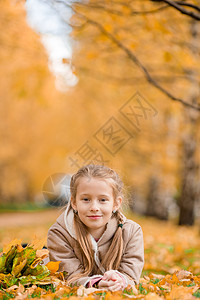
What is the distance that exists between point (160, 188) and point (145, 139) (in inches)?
158

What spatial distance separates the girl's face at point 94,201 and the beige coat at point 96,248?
125 millimetres

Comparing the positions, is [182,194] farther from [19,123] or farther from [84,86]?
[19,123]

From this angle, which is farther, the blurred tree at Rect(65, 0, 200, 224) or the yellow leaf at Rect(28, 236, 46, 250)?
the blurred tree at Rect(65, 0, 200, 224)

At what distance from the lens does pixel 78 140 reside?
44.8 ft

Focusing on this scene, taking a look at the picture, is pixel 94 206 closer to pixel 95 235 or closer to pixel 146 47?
pixel 95 235

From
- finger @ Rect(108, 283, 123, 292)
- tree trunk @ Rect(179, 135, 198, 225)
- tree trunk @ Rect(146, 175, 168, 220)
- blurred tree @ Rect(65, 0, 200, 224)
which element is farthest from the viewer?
tree trunk @ Rect(146, 175, 168, 220)

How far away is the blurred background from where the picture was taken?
4688 mm

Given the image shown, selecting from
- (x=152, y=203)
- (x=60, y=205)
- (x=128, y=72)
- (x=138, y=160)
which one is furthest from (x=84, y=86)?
(x=60, y=205)

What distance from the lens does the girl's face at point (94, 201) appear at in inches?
94.9

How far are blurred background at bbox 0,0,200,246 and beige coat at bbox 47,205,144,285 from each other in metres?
0.25

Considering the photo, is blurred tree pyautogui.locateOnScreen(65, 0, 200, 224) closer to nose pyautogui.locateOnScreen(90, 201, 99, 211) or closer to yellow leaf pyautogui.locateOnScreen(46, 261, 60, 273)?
nose pyautogui.locateOnScreen(90, 201, 99, 211)

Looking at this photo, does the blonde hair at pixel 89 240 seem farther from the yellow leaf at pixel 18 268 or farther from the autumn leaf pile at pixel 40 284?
the yellow leaf at pixel 18 268

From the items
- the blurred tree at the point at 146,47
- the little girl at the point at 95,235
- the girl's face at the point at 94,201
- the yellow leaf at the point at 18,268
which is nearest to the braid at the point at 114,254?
the little girl at the point at 95,235

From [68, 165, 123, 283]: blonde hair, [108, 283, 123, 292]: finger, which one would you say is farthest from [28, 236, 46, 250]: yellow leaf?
[108, 283, 123, 292]: finger
